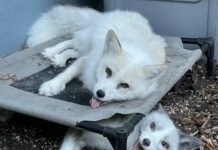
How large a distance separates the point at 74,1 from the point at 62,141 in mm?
1660

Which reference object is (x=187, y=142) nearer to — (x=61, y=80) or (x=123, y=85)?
(x=123, y=85)

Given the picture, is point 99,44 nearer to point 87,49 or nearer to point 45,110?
point 87,49

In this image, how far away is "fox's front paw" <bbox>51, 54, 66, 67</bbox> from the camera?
109 inches

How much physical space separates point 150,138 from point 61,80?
62 centimetres

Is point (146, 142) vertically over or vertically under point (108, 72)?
A: under

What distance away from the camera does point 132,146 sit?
2.20 meters

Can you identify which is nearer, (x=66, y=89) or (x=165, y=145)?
(x=165, y=145)

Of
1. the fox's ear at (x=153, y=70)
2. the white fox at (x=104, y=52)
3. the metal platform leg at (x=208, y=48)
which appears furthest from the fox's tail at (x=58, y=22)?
the fox's ear at (x=153, y=70)

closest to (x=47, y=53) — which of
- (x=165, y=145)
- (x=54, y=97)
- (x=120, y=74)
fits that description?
(x=54, y=97)

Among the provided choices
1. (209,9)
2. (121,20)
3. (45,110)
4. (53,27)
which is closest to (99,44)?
(121,20)

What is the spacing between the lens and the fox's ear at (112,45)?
220cm

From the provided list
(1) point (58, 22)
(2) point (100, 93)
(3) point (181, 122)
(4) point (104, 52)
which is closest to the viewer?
(2) point (100, 93)

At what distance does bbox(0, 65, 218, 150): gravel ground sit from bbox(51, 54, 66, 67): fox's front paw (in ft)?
1.28

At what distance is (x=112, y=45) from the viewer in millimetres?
2236
